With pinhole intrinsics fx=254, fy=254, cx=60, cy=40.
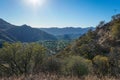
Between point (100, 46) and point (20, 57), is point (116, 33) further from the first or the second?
point (20, 57)

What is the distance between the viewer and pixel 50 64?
Result: 62750mm

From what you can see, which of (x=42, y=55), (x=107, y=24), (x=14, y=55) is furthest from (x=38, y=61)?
(x=107, y=24)

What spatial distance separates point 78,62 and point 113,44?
2136 inches

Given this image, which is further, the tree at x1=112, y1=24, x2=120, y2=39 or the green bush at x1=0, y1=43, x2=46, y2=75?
the tree at x1=112, y1=24, x2=120, y2=39

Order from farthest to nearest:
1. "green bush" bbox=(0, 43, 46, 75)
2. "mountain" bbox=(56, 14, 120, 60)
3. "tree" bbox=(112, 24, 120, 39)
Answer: "tree" bbox=(112, 24, 120, 39)
"mountain" bbox=(56, 14, 120, 60)
"green bush" bbox=(0, 43, 46, 75)

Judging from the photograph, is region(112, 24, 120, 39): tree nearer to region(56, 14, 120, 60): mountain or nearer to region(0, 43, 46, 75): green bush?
region(56, 14, 120, 60): mountain

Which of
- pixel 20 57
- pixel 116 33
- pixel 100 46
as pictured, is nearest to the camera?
pixel 20 57

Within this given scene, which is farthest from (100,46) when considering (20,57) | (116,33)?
(20,57)

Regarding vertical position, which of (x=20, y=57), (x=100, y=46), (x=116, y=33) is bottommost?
(x=100, y=46)

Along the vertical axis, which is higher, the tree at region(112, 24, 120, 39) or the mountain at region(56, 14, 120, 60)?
the tree at region(112, 24, 120, 39)

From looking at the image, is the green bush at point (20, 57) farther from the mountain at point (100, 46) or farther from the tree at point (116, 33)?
the tree at point (116, 33)

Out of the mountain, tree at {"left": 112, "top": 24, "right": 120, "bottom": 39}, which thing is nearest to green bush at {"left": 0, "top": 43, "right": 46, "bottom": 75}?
the mountain

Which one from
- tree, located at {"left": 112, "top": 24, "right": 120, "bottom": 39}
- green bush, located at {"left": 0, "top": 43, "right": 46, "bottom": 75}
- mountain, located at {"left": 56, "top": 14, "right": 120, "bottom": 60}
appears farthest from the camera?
tree, located at {"left": 112, "top": 24, "right": 120, "bottom": 39}

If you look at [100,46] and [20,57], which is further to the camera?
[100,46]
